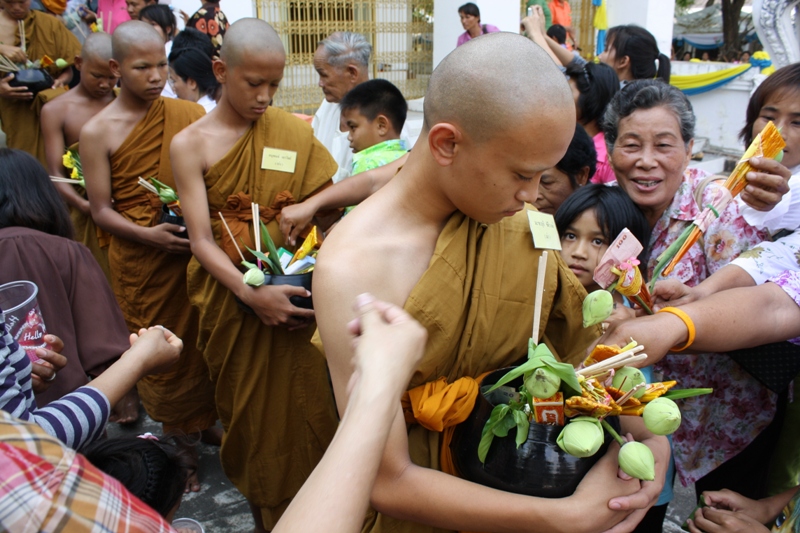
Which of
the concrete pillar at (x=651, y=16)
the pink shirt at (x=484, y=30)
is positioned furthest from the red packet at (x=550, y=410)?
the concrete pillar at (x=651, y=16)

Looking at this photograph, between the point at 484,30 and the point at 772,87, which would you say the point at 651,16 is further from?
the point at 772,87

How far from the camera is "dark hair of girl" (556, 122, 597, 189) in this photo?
8.98 feet

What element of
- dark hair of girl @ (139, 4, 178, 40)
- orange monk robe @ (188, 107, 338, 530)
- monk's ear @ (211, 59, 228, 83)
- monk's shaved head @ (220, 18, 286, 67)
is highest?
dark hair of girl @ (139, 4, 178, 40)

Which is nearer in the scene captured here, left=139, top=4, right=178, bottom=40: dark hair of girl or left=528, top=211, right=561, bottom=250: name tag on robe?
left=528, top=211, right=561, bottom=250: name tag on robe

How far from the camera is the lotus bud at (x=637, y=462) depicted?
1218 mm

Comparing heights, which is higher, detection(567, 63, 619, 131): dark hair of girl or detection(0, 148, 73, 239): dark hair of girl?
detection(567, 63, 619, 131): dark hair of girl

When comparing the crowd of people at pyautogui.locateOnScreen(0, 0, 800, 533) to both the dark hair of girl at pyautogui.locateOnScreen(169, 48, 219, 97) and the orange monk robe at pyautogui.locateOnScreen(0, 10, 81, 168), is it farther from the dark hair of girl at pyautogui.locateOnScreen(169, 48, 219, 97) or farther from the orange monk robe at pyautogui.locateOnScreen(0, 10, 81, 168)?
the orange monk robe at pyautogui.locateOnScreen(0, 10, 81, 168)

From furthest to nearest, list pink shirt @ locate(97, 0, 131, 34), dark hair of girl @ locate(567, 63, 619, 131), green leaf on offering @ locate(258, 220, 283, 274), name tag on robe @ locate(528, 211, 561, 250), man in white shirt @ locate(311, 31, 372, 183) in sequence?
1. pink shirt @ locate(97, 0, 131, 34)
2. man in white shirt @ locate(311, 31, 372, 183)
3. dark hair of girl @ locate(567, 63, 619, 131)
4. green leaf on offering @ locate(258, 220, 283, 274)
5. name tag on robe @ locate(528, 211, 561, 250)

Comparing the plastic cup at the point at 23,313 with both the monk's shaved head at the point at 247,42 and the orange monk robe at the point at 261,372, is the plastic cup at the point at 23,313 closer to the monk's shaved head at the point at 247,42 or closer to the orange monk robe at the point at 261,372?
the orange monk robe at the point at 261,372

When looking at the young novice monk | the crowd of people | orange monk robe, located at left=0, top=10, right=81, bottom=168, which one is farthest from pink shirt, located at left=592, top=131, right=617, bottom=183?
orange monk robe, located at left=0, top=10, right=81, bottom=168

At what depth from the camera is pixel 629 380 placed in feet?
4.29

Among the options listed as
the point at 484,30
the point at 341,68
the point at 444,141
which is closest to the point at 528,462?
the point at 444,141

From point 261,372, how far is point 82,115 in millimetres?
2435

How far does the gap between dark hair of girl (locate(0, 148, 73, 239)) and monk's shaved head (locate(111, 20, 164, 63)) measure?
1.47 meters
